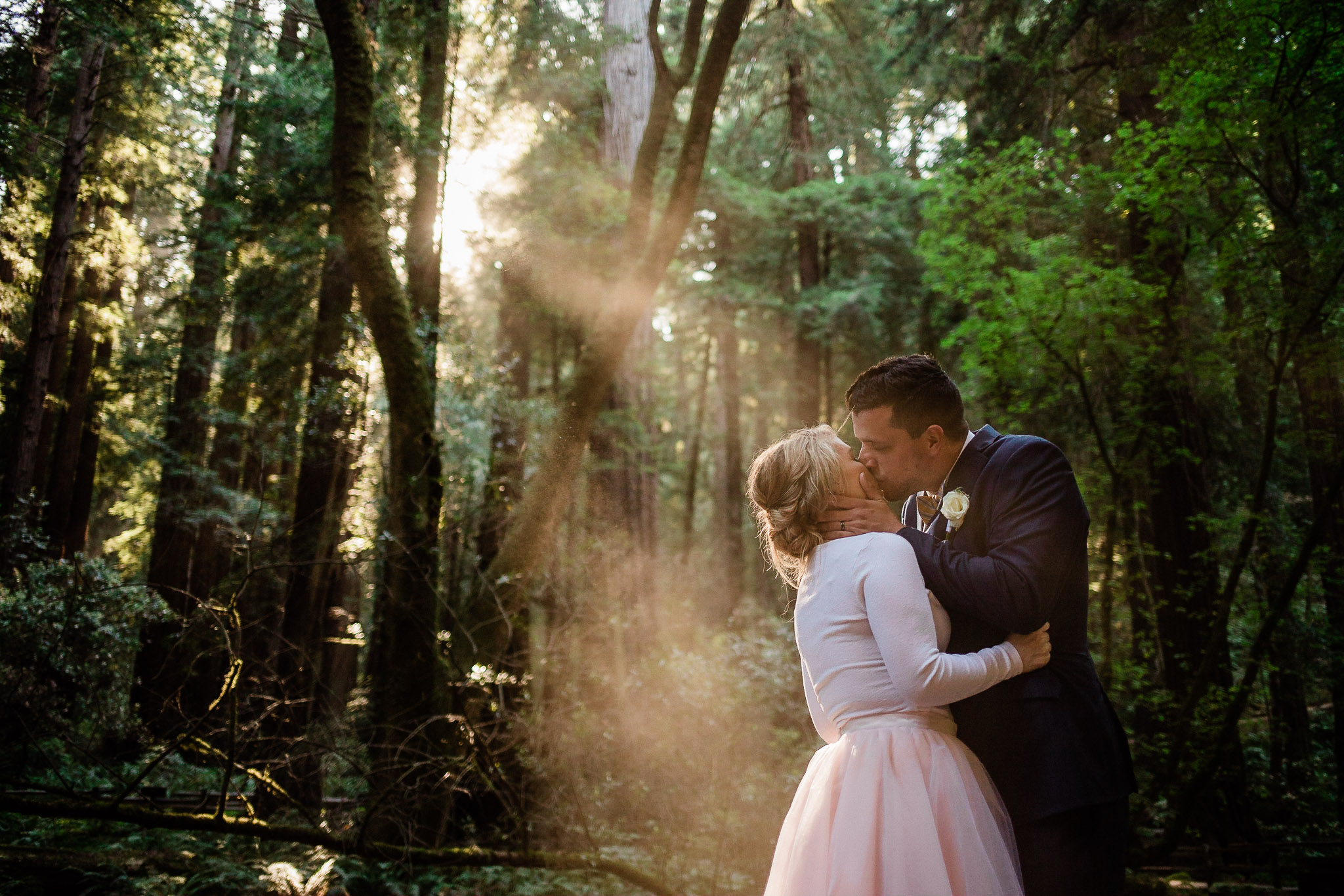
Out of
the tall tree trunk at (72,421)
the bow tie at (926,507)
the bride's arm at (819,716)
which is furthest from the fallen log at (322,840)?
the tall tree trunk at (72,421)

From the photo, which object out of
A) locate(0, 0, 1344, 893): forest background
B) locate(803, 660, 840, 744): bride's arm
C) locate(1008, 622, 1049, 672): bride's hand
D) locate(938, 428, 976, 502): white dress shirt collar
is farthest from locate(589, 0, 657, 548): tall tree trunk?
locate(1008, 622, 1049, 672): bride's hand

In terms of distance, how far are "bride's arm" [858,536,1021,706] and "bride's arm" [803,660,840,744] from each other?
1.15 ft

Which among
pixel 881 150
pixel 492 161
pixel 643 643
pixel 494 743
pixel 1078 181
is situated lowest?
pixel 494 743

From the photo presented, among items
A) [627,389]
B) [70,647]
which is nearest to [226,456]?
[70,647]

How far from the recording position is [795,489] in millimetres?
2484

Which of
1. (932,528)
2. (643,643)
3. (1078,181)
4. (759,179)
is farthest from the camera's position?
(759,179)

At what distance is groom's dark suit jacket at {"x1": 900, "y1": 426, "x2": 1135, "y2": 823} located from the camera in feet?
6.83

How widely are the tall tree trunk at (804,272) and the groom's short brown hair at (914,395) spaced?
50.4 feet

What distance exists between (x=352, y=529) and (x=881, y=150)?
15032mm

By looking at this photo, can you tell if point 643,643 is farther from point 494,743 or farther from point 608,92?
point 608,92

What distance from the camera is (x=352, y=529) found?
9.10 meters

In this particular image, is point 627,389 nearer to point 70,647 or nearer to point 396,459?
Result: point 396,459

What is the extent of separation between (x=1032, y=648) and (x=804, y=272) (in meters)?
17.1

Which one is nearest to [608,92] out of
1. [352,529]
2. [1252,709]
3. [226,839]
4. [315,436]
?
[315,436]
